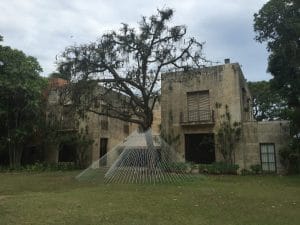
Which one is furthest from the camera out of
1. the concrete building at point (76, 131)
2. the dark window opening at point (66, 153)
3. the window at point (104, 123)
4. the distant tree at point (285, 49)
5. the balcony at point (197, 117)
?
the window at point (104, 123)

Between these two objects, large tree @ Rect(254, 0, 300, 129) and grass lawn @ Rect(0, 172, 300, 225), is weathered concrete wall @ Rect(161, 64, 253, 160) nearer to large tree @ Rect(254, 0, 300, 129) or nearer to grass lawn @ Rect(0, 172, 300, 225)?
large tree @ Rect(254, 0, 300, 129)

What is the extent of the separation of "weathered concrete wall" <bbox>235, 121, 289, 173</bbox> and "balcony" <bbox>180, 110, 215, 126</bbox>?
1912 mm

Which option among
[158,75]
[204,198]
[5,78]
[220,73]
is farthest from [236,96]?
[5,78]

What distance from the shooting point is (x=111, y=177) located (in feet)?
45.4

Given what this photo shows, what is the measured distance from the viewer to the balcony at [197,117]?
20344mm

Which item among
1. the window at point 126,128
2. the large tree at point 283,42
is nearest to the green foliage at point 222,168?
the large tree at point 283,42

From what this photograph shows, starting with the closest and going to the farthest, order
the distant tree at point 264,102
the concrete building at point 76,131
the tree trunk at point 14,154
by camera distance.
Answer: the tree trunk at point 14,154 < the concrete building at point 76,131 < the distant tree at point 264,102

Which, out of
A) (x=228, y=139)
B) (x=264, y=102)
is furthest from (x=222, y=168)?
(x=264, y=102)

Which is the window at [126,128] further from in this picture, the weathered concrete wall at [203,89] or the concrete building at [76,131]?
the weathered concrete wall at [203,89]

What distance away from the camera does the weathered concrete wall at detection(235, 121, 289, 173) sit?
739 inches

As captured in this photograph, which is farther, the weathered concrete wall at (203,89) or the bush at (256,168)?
the weathered concrete wall at (203,89)

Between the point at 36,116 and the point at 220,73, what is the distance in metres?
12.2

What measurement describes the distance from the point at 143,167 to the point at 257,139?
8274 mm

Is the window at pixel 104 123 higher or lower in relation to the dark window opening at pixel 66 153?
higher
